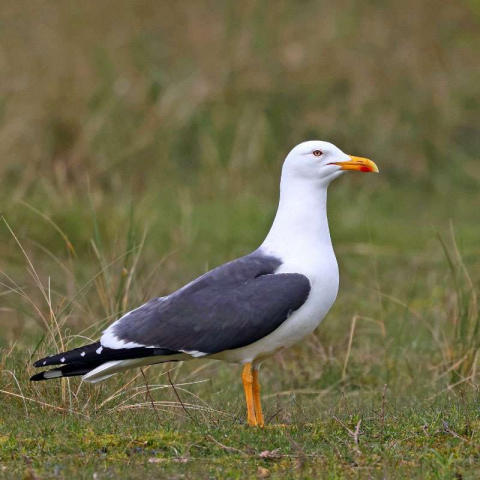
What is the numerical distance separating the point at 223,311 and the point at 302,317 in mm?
403

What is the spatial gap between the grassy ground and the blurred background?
3cm

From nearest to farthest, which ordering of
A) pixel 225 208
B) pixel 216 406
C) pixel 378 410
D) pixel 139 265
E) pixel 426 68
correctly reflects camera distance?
1. pixel 378 410
2. pixel 216 406
3. pixel 139 265
4. pixel 225 208
5. pixel 426 68

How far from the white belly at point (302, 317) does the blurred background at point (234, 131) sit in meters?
2.86

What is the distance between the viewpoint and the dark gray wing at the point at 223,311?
5.89 m

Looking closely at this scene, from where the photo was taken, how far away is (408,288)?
34.9 feet

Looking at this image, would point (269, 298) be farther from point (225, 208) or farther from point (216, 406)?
point (225, 208)

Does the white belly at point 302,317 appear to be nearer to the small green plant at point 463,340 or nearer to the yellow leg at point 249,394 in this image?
the yellow leg at point 249,394

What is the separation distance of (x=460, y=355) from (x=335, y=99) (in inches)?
293

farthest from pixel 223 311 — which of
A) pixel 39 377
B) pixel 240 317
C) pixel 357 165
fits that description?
pixel 357 165

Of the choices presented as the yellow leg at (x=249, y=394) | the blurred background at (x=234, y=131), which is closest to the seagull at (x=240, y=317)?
the yellow leg at (x=249, y=394)

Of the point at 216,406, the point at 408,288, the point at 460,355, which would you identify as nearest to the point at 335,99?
the point at 408,288

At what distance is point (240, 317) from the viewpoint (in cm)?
594

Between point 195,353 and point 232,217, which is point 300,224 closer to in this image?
point 195,353

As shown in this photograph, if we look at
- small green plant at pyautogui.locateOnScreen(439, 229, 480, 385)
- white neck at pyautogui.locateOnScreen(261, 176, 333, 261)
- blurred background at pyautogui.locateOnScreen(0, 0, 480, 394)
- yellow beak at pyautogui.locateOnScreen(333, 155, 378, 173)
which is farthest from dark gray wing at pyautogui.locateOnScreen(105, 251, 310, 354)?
blurred background at pyautogui.locateOnScreen(0, 0, 480, 394)
